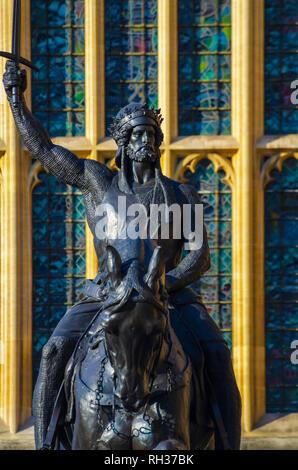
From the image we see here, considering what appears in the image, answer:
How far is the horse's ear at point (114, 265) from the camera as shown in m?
7.04

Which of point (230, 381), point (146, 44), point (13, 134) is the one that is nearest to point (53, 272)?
point (13, 134)

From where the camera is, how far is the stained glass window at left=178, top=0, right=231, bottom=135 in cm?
1750

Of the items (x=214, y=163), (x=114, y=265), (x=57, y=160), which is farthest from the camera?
(x=214, y=163)

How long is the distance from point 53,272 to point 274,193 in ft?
8.46

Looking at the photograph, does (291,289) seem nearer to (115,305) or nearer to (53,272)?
(53,272)

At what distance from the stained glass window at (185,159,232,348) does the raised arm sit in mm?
8738

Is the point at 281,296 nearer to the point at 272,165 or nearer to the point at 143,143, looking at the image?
the point at 272,165

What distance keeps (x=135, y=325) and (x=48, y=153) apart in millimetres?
1868

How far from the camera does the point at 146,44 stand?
17.6m

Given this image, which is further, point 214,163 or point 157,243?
point 214,163

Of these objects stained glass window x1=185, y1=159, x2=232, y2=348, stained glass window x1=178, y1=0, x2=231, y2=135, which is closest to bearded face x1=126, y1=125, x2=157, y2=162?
stained glass window x1=185, y1=159, x2=232, y2=348

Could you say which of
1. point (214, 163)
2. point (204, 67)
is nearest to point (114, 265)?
point (214, 163)

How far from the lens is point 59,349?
27.3ft

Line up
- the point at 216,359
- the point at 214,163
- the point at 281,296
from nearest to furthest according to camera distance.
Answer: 1. the point at 216,359
2. the point at 281,296
3. the point at 214,163
